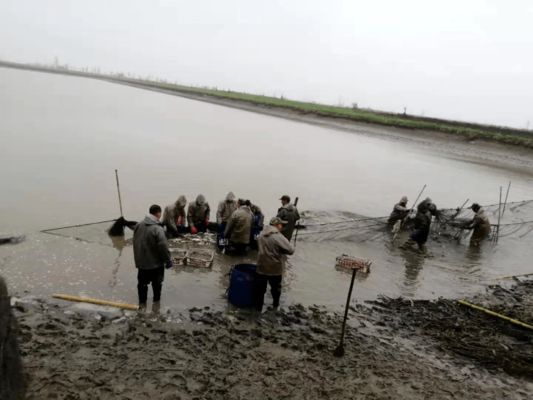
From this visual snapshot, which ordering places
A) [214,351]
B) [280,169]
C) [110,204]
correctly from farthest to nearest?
1. [280,169]
2. [110,204]
3. [214,351]

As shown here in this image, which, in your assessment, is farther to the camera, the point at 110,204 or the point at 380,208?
the point at 380,208

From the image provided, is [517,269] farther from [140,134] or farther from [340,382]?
[140,134]

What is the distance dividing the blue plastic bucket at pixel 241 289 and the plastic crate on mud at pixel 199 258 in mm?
1644

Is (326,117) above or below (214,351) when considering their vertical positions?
above

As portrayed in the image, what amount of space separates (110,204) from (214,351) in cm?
883

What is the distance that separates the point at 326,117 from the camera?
53375mm

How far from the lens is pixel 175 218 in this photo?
414 inches

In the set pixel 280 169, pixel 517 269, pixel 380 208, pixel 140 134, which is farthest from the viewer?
pixel 140 134

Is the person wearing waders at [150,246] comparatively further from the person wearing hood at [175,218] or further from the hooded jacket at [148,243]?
the person wearing hood at [175,218]

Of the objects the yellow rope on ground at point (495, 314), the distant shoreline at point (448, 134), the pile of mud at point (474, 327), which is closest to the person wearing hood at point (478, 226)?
the pile of mud at point (474, 327)

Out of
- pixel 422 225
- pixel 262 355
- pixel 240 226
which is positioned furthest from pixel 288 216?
pixel 262 355

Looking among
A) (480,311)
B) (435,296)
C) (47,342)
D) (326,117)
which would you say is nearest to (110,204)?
(47,342)

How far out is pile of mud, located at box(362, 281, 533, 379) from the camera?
633cm

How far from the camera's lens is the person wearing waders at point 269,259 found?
22.5ft
